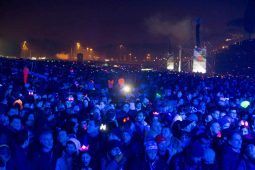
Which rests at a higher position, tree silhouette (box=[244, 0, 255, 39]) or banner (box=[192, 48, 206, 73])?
tree silhouette (box=[244, 0, 255, 39])

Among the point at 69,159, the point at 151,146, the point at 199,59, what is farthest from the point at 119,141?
the point at 199,59

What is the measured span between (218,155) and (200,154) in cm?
67

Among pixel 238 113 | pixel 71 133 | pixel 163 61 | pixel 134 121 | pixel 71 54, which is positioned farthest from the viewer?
pixel 71 54

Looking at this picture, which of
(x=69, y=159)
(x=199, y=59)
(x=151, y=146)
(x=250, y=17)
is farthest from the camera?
(x=250, y=17)

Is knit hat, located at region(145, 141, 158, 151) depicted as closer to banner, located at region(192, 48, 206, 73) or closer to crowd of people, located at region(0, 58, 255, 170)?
crowd of people, located at region(0, 58, 255, 170)

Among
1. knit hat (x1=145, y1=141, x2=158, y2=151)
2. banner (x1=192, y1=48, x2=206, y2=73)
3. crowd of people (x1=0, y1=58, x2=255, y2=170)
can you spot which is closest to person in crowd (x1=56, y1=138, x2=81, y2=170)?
crowd of people (x1=0, y1=58, x2=255, y2=170)

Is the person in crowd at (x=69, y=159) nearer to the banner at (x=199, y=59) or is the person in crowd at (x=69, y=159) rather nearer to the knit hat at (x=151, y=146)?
the knit hat at (x=151, y=146)

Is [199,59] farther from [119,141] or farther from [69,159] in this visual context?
[69,159]

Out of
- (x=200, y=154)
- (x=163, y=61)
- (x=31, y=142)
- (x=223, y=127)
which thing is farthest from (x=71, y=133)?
(x=163, y=61)

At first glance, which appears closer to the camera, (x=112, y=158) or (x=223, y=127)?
(x=112, y=158)

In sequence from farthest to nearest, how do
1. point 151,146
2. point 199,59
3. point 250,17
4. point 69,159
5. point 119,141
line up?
point 250,17 → point 199,59 → point 119,141 → point 151,146 → point 69,159

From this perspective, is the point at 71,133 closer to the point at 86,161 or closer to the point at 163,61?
the point at 86,161

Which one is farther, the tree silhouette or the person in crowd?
the tree silhouette

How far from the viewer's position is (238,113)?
11078 millimetres
